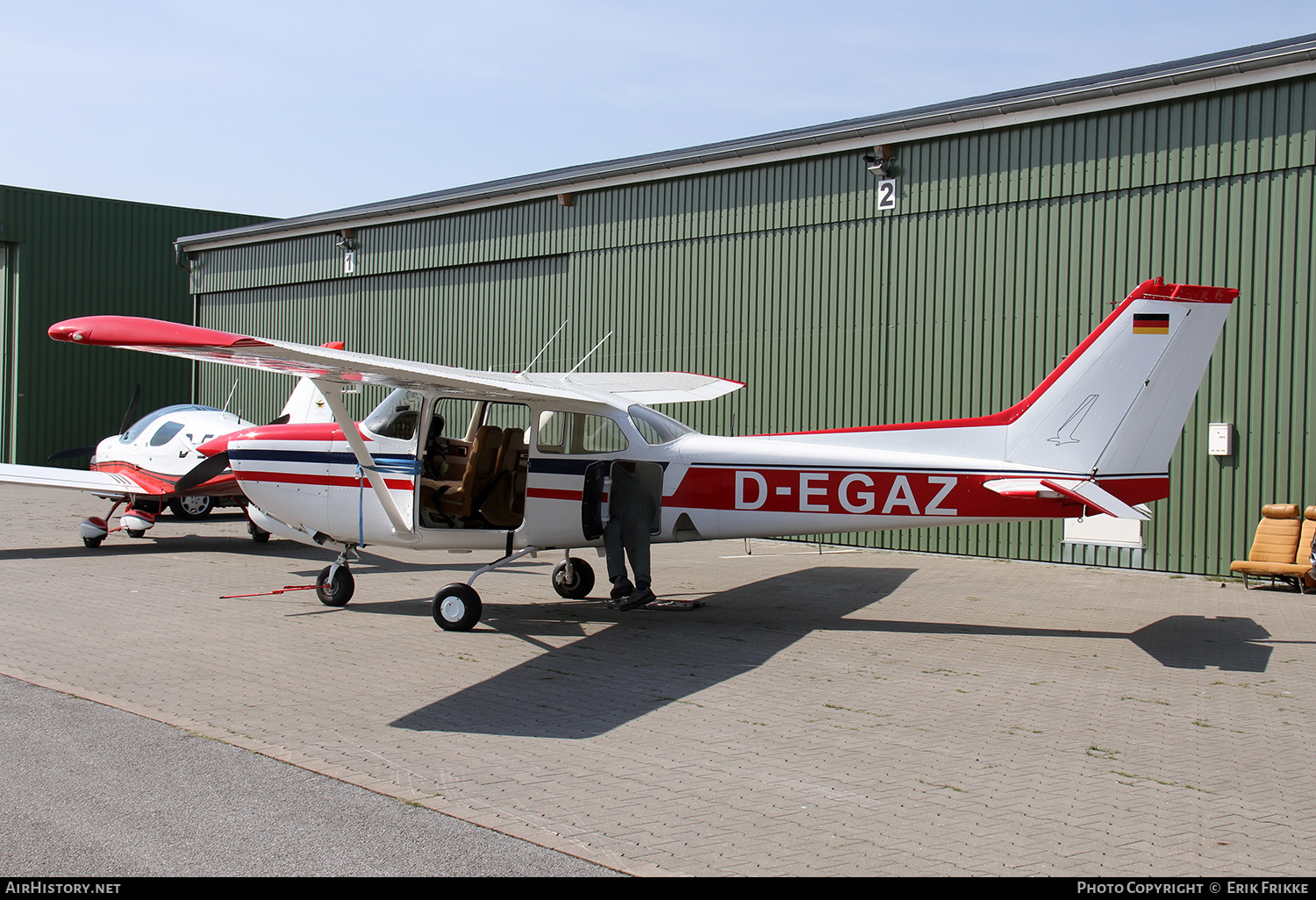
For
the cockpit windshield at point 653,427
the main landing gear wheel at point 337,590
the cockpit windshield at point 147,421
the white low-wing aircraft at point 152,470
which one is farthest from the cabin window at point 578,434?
the cockpit windshield at point 147,421

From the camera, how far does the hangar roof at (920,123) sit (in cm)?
1142

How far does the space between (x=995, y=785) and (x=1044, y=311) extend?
31.8 feet

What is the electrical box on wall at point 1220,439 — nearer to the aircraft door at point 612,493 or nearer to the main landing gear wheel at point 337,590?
the aircraft door at point 612,493

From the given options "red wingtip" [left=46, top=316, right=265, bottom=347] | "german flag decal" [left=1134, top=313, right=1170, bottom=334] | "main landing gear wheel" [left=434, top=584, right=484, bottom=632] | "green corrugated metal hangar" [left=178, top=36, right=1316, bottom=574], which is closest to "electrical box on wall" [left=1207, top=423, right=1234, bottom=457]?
"green corrugated metal hangar" [left=178, top=36, right=1316, bottom=574]

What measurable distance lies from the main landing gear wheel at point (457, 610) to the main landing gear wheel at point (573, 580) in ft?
5.67

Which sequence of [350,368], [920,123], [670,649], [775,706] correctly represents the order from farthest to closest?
[920,123]
[670,649]
[350,368]
[775,706]

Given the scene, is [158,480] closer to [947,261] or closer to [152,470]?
[152,470]

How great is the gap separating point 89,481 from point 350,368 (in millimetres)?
8739

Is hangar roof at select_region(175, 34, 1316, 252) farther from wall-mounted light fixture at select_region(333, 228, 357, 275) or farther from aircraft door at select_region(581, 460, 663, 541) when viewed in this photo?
aircraft door at select_region(581, 460, 663, 541)

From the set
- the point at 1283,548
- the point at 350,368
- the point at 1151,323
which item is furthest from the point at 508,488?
the point at 1283,548

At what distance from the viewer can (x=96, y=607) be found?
361 inches

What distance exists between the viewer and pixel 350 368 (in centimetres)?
746

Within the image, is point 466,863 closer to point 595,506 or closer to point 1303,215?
point 595,506
